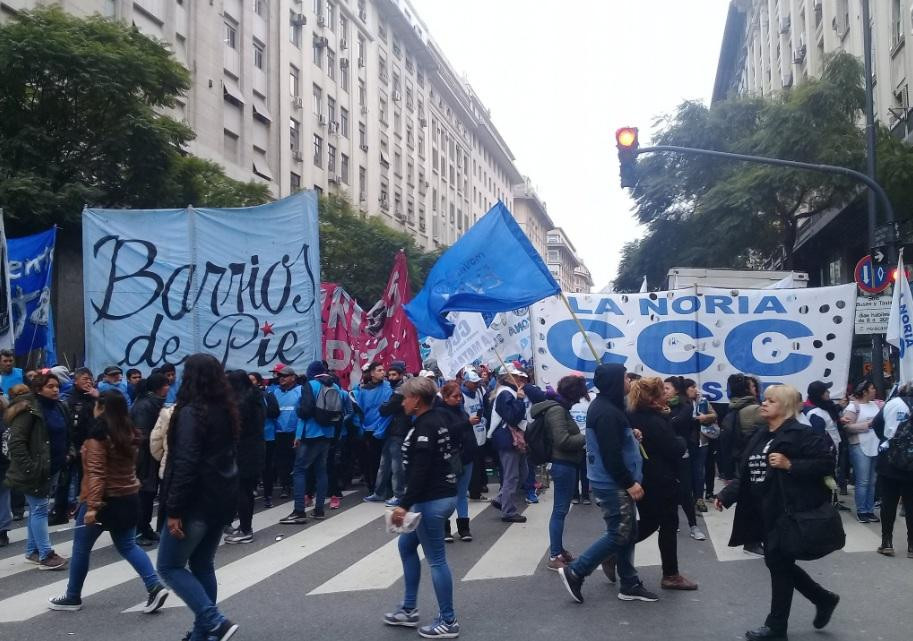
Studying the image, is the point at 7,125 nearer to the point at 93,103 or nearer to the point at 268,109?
the point at 93,103

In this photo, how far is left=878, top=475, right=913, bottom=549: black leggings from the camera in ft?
26.0

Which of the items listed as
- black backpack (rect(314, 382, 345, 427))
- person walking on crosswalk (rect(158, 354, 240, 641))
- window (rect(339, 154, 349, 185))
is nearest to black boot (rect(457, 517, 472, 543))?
black backpack (rect(314, 382, 345, 427))

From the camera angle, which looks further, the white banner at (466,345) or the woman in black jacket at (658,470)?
the white banner at (466,345)

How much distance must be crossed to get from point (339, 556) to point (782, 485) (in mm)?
4336

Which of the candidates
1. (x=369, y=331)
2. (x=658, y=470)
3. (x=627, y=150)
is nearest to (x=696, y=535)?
(x=658, y=470)

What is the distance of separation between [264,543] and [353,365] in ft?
20.6

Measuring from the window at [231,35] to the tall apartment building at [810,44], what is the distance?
61.4ft

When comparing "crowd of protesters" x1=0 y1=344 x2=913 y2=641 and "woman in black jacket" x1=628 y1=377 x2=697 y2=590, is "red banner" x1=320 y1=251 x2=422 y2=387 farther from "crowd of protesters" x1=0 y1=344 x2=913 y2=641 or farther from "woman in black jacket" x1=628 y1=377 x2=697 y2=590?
"woman in black jacket" x1=628 y1=377 x2=697 y2=590

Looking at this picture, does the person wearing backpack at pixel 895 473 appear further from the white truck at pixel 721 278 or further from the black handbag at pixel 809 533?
the white truck at pixel 721 278

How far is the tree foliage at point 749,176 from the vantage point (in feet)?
74.5

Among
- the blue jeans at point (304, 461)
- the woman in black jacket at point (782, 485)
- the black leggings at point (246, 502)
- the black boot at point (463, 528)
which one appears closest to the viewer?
the woman in black jacket at point (782, 485)

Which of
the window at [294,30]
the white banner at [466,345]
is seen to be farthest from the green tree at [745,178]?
the window at [294,30]

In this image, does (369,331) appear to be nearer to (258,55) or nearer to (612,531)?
(612,531)

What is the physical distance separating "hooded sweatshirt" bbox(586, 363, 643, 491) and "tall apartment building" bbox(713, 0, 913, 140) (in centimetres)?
1864
